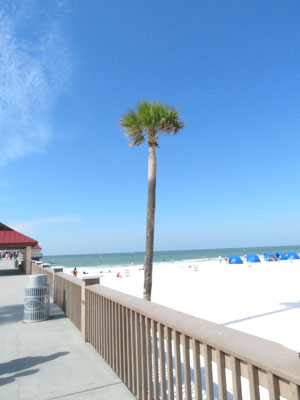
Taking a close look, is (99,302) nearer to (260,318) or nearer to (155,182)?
(155,182)

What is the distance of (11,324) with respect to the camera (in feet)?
19.1

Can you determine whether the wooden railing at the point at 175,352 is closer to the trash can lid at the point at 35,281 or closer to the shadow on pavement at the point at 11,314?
the trash can lid at the point at 35,281

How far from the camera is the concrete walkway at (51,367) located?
9.96 ft

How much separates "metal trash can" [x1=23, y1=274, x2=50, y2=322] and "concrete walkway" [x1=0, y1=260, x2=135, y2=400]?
0.71ft

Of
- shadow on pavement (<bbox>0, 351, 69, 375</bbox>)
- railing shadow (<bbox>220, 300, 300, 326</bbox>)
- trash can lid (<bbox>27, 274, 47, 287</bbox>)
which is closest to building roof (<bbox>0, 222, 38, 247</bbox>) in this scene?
trash can lid (<bbox>27, 274, 47, 287</bbox>)

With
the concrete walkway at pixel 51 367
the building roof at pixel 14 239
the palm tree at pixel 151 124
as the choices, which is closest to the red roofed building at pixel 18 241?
the building roof at pixel 14 239

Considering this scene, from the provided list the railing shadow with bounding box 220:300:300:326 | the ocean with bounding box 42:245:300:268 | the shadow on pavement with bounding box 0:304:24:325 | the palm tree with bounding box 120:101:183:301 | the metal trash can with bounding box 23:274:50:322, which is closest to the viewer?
the metal trash can with bounding box 23:274:50:322

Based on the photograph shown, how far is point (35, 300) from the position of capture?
603 centimetres

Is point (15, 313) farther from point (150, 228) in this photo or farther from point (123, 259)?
point (123, 259)

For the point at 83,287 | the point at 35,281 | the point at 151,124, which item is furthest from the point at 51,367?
the point at 151,124

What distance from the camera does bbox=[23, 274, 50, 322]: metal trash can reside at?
5984 mm

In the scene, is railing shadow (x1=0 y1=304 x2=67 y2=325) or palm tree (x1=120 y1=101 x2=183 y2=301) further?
palm tree (x1=120 y1=101 x2=183 y2=301)

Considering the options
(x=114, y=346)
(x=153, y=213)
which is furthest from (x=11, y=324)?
(x=153, y=213)

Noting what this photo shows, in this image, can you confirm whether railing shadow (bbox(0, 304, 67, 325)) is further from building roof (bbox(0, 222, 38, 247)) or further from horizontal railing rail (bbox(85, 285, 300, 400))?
building roof (bbox(0, 222, 38, 247))
